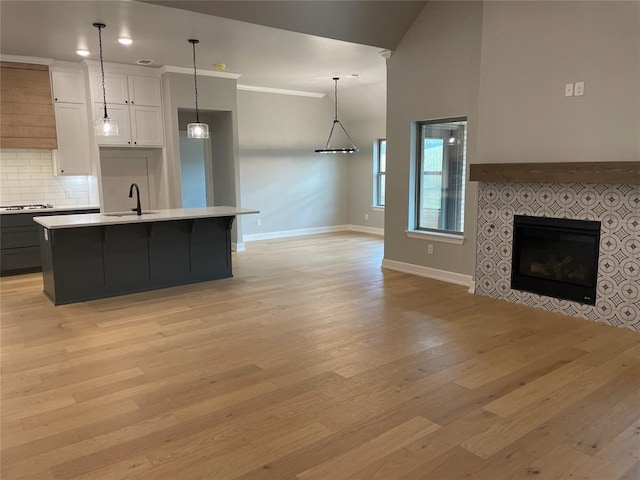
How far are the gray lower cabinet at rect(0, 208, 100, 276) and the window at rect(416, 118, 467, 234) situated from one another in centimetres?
502

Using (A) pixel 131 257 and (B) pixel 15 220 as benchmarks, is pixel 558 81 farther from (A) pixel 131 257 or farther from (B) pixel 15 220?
(B) pixel 15 220

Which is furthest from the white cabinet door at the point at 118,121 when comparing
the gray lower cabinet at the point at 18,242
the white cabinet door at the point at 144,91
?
the gray lower cabinet at the point at 18,242

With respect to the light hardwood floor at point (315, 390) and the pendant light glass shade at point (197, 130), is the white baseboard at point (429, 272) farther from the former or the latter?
the pendant light glass shade at point (197, 130)

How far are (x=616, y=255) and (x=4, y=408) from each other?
459cm

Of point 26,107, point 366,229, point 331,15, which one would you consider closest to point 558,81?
point 331,15

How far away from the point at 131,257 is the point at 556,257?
441 centimetres

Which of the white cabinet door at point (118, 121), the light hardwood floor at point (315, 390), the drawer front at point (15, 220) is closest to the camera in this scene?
the light hardwood floor at point (315, 390)

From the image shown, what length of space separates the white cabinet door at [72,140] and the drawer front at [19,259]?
46.7 inches

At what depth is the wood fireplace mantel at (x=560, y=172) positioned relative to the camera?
145 inches

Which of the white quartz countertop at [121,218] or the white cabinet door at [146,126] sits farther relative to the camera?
the white cabinet door at [146,126]

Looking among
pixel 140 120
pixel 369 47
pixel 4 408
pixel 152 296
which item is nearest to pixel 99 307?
pixel 152 296

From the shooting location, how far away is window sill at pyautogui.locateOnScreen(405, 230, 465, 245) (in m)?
5.42

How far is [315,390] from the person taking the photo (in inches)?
114

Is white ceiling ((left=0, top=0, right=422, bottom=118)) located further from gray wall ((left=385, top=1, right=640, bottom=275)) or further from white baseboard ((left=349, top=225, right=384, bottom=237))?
white baseboard ((left=349, top=225, right=384, bottom=237))
